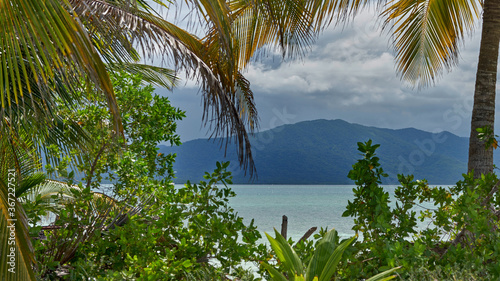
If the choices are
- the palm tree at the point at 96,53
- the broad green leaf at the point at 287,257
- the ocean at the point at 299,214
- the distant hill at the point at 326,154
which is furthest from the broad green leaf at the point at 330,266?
the distant hill at the point at 326,154

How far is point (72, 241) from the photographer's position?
2.71 m

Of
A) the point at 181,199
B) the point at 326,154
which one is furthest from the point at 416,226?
the point at 326,154

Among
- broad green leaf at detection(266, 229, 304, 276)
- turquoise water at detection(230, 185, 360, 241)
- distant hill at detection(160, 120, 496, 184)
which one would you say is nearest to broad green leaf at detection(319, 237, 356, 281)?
broad green leaf at detection(266, 229, 304, 276)

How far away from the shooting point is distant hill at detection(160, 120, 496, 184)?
6650 cm

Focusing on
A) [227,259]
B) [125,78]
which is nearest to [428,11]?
[125,78]

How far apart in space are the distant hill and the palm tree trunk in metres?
58.2

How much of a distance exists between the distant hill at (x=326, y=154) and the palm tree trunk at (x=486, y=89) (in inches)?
2293

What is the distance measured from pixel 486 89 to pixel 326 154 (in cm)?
7516

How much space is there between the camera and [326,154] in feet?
257

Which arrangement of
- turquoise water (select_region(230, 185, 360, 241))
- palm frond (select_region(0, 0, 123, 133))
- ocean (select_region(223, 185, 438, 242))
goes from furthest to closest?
turquoise water (select_region(230, 185, 360, 241)) → ocean (select_region(223, 185, 438, 242)) → palm frond (select_region(0, 0, 123, 133))

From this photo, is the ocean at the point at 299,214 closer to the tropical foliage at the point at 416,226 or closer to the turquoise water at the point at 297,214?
the turquoise water at the point at 297,214

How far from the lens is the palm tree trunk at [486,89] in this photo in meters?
4.02

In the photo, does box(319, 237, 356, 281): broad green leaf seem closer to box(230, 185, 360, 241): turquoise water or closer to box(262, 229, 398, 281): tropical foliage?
box(262, 229, 398, 281): tropical foliage

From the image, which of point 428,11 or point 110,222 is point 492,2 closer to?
point 428,11
